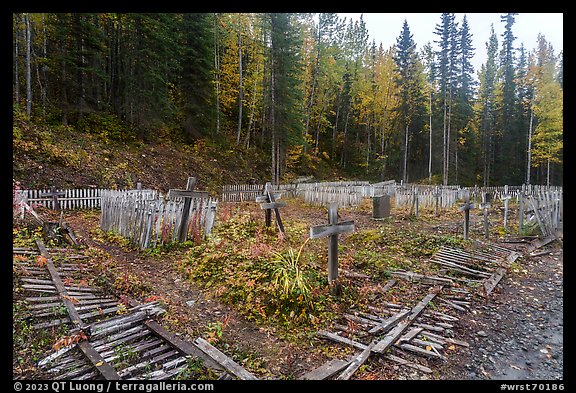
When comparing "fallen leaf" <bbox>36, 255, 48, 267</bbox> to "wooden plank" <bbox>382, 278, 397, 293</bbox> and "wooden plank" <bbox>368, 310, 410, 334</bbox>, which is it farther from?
→ "wooden plank" <bbox>382, 278, 397, 293</bbox>

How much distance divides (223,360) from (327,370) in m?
1.36

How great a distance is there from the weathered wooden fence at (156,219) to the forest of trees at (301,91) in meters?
13.8

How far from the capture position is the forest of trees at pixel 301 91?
2169 cm

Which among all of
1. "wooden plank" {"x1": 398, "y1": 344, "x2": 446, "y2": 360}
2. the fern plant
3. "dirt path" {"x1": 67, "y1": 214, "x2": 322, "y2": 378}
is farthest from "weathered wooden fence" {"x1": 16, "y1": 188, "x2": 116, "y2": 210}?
"wooden plank" {"x1": 398, "y1": 344, "x2": 446, "y2": 360}

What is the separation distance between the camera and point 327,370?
13.0 feet

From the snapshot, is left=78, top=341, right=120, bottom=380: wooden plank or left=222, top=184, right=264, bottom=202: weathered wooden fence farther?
left=222, top=184, right=264, bottom=202: weathered wooden fence

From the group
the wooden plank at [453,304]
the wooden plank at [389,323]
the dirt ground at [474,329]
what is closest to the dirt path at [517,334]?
the dirt ground at [474,329]

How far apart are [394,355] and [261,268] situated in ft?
11.1

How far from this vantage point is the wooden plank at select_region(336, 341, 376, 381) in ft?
12.8

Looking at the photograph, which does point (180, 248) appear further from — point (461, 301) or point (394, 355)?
point (461, 301)

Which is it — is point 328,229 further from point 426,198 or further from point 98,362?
point 426,198

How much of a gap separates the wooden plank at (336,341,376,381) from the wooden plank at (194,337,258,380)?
3.71ft

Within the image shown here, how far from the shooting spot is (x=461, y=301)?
21.2ft

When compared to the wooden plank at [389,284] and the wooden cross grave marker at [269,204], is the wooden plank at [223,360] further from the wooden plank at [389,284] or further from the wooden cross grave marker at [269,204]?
the wooden cross grave marker at [269,204]
